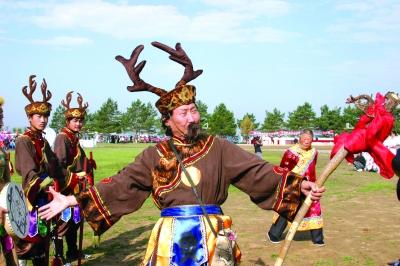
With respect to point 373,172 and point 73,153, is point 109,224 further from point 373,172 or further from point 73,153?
point 373,172

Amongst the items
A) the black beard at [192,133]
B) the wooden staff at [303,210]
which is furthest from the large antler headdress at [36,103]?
the wooden staff at [303,210]

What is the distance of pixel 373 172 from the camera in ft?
71.1

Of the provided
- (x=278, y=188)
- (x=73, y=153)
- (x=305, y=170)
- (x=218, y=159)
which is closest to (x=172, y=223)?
(x=218, y=159)

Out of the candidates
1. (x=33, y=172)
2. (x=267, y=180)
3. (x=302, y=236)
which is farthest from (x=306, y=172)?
(x=33, y=172)

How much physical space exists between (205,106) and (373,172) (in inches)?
2585

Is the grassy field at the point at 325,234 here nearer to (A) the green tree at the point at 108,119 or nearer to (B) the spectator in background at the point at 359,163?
(B) the spectator in background at the point at 359,163

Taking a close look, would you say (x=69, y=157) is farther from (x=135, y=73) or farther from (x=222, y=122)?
(x=222, y=122)

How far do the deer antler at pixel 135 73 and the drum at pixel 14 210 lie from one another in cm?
136

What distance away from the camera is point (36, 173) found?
5859mm

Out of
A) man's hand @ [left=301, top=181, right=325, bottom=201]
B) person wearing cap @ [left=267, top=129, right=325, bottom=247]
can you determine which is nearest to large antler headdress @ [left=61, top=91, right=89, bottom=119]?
person wearing cap @ [left=267, top=129, right=325, bottom=247]

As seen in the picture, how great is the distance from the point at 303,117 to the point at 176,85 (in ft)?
252

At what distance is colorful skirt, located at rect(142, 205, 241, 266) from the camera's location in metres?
3.53

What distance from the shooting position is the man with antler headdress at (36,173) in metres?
5.68

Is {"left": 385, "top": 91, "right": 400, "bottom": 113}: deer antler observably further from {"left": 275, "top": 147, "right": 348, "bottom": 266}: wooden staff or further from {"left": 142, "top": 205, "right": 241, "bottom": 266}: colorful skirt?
{"left": 142, "top": 205, "right": 241, "bottom": 266}: colorful skirt
